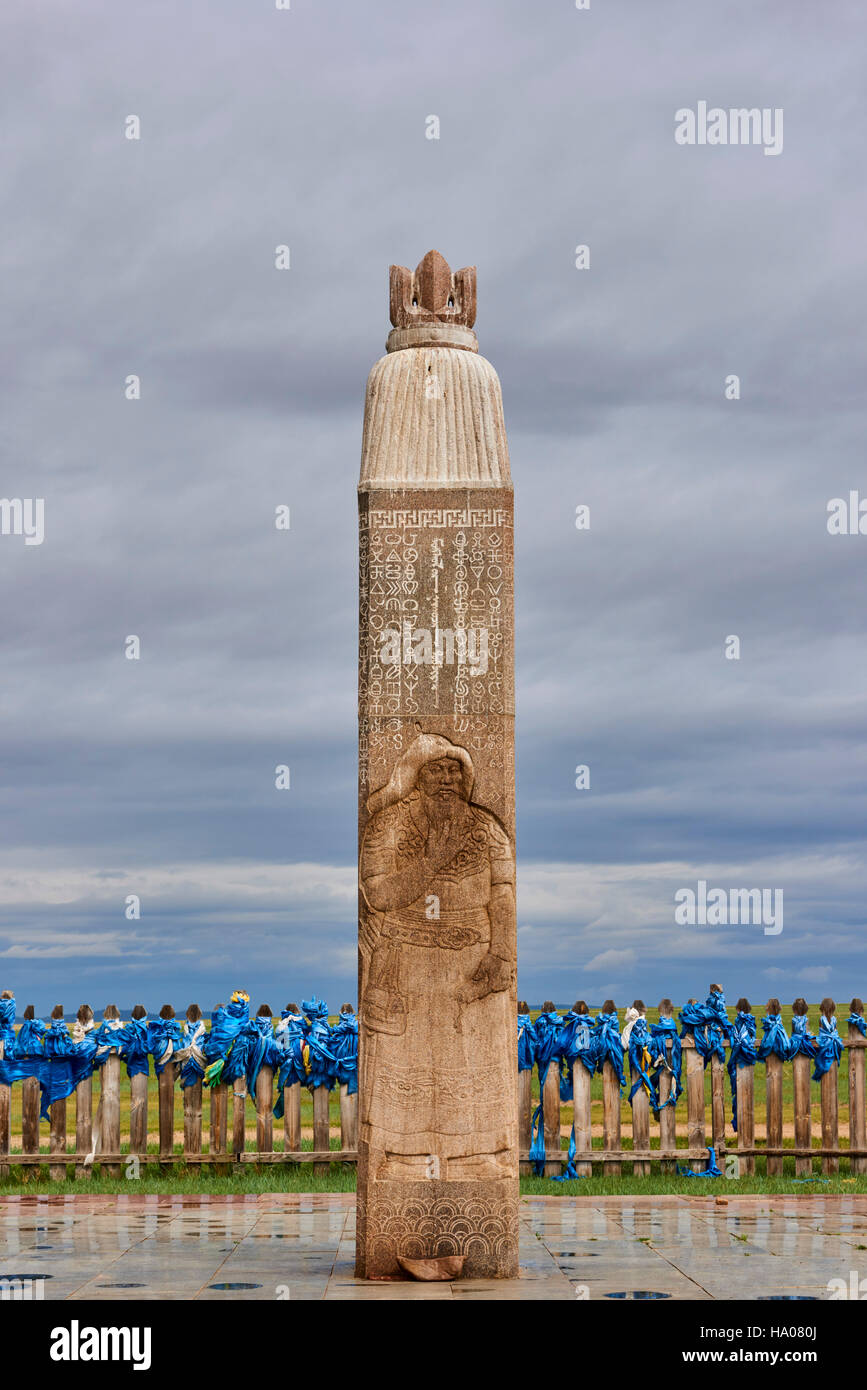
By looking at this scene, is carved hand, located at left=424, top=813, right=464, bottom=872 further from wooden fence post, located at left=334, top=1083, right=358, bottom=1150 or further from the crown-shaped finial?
wooden fence post, located at left=334, top=1083, right=358, bottom=1150

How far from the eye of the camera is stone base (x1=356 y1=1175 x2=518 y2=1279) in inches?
353

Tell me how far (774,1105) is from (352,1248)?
6168 mm

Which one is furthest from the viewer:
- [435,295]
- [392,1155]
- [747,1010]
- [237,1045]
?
[747,1010]

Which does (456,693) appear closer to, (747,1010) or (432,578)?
(432,578)

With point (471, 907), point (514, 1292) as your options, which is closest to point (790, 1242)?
point (514, 1292)

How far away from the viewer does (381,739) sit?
9.19m

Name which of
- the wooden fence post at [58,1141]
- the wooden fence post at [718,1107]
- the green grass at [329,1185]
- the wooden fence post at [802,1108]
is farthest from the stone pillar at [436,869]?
the wooden fence post at [802,1108]

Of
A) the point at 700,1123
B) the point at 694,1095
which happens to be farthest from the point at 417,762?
the point at 700,1123

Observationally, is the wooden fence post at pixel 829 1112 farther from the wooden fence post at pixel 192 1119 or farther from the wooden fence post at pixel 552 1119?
the wooden fence post at pixel 192 1119

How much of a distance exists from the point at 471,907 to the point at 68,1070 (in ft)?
22.6

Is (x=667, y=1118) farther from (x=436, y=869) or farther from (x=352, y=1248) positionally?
(x=436, y=869)

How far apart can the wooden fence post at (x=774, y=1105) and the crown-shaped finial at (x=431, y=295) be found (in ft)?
26.5

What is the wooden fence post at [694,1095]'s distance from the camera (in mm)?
14609

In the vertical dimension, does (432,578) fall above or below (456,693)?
above
